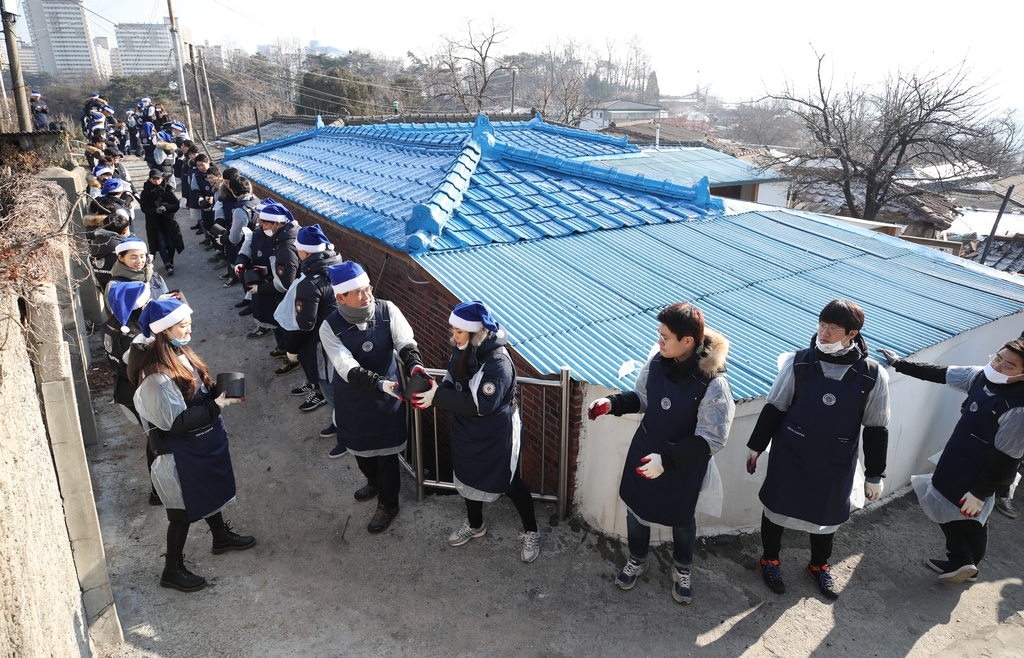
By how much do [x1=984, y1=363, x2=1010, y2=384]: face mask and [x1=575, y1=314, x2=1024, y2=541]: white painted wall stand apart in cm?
76

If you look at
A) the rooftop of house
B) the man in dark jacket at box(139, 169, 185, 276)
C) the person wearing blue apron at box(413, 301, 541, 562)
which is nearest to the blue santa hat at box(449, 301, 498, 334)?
the person wearing blue apron at box(413, 301, 541, 562)

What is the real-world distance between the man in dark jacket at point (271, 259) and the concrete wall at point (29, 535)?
303 cm

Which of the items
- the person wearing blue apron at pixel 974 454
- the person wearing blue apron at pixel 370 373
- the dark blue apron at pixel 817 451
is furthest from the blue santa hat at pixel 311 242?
the person wearing blue apron at pixel 974 454

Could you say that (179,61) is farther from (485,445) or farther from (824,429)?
(824,429)

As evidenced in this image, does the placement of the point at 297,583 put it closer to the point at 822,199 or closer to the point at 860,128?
the point at 822,199

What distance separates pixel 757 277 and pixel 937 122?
56.7 ft

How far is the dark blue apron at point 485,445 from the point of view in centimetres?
365

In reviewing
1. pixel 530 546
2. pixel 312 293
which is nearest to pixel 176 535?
pixel 312 293

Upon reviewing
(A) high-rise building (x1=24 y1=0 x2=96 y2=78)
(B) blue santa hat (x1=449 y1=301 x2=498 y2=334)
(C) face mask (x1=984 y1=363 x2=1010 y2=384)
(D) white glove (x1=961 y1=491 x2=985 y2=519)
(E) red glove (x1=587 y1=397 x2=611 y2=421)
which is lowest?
(D) white glove (x1=961 y1=491 x2=985 y2=519)

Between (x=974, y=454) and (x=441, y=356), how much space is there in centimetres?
391

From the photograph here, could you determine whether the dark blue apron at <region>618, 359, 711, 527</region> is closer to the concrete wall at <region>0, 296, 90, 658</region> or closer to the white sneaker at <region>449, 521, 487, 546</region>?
the white sneaker at <region>449, 521, 487, 546</region>

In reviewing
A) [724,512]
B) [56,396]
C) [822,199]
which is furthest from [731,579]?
[822,199]

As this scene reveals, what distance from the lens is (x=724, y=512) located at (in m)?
4.27

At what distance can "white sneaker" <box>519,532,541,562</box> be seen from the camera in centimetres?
400
